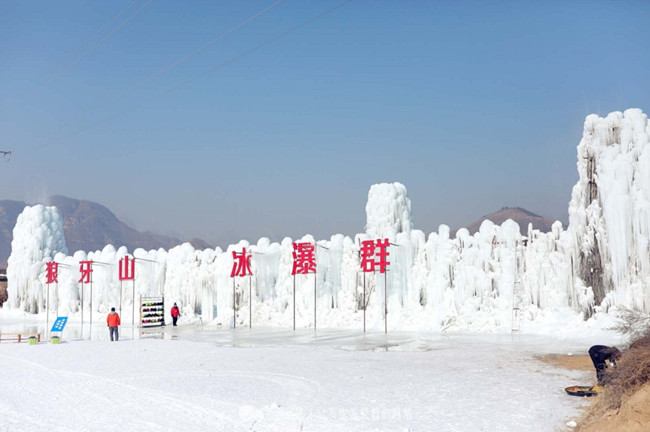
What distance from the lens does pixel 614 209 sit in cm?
2425

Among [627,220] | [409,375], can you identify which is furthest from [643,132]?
[409,375]

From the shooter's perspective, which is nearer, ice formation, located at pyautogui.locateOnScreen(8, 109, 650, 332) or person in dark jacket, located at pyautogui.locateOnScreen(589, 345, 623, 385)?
person in dark jacket, located at pyautogui.locateOnScreen(589, 345, 623, 385)

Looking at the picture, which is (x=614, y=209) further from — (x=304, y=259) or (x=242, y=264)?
(x=242, y=264)

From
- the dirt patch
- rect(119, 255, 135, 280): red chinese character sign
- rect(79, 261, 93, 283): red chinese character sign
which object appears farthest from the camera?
rect(79, 261, 93, 283): red chinese character sign

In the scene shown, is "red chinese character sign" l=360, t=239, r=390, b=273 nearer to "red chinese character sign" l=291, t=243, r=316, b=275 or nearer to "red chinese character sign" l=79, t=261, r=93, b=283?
"red chinese character sign" l=291, t=243, r=316, b=275

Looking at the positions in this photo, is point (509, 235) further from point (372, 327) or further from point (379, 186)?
point (379, 186)

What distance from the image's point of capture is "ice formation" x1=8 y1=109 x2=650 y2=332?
951 inches

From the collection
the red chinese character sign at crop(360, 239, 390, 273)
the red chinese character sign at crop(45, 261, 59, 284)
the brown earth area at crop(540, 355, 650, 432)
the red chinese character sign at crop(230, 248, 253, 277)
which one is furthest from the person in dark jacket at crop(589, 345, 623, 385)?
the red chinese character sign at crop(45, 261, 59, 284)

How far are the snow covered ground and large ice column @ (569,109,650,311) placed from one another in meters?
3.29

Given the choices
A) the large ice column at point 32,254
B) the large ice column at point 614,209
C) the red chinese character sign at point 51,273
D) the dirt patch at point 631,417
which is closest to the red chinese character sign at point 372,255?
the large ice column at point 614,209

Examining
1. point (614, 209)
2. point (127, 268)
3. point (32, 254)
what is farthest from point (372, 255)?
point (32, 254)

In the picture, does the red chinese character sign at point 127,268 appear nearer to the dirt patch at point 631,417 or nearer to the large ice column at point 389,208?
the large ice column at point 389,208

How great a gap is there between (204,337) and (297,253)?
9264 mm

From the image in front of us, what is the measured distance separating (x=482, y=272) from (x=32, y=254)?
1464 inches
